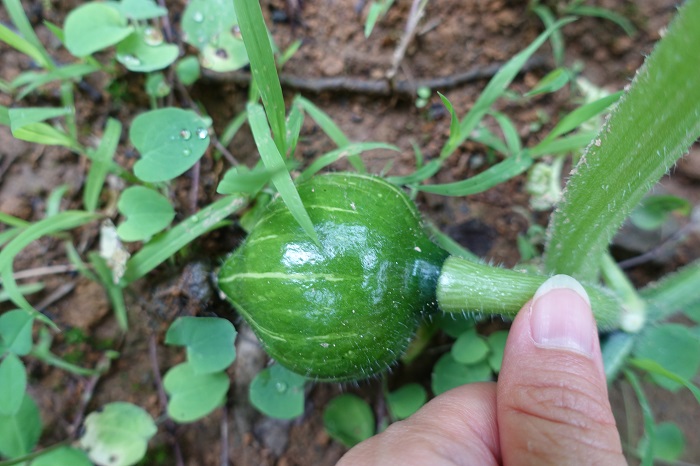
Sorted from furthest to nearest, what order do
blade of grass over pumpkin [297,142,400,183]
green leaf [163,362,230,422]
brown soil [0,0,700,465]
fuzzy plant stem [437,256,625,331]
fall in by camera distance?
brown soil [0,0,700,465] → green leaf [163,362,230,422] → blade of grass over pumpkin [297,142,400,183] → fuzzy plant stem [437,256,625,331]

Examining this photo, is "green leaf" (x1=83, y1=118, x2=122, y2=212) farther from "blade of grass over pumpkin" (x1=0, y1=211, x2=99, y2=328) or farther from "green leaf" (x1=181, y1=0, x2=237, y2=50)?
"green leaf" (x1=181, y1=0, x2=237, y2=50)

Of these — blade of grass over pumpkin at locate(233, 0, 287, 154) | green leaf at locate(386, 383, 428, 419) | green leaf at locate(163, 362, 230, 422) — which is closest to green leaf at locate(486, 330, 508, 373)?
green leaf at locate(386, 383, 428, 419)

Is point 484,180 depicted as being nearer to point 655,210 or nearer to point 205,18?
point 655,210

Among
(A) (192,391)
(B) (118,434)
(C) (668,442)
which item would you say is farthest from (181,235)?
(C) (668,442)

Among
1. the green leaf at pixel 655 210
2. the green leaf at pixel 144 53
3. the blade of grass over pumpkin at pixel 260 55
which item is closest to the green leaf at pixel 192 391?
the blade of grass over pumpkin at pixel 260 55

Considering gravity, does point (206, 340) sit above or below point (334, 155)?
below

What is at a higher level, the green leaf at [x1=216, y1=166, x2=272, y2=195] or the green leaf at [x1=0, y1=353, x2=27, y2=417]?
the green leaf at [x1=216, y1=166, x2=272, y2=195]
